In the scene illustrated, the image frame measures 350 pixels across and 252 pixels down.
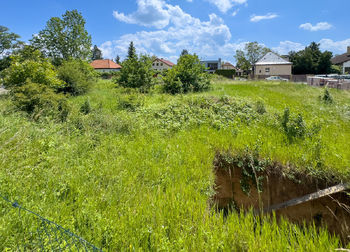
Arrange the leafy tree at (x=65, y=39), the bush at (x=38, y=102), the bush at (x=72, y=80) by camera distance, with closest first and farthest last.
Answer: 1. the bush at (x=38, y=102)
2. the bush at (x=72, y=80)
3. the leafy tree at (x=65, y=39)

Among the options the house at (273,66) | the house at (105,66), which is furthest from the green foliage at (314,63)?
the house at (105,66)

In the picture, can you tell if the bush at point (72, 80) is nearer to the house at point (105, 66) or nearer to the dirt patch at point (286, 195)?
the dirt patch at point (286, 195)

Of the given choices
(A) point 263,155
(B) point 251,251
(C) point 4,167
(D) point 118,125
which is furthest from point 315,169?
(C) point 4,167

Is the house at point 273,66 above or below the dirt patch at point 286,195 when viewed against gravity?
above

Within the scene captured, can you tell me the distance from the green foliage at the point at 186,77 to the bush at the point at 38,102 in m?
7.41

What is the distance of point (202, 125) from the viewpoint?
6227 millimetres

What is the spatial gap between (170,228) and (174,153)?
203 cm

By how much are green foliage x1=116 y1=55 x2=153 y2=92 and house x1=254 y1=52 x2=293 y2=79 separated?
119ft

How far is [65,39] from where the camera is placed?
27.4 metres

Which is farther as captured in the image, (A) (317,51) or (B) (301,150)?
(A) (317,51)

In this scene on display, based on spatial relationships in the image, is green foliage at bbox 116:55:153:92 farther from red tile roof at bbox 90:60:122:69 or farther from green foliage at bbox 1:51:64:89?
red tile roof at bbox 90:60:122:69

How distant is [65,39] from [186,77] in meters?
25.6

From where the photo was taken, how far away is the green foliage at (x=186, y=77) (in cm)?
1260

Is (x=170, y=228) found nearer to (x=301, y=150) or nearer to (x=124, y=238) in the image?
(x=124, y=238)
